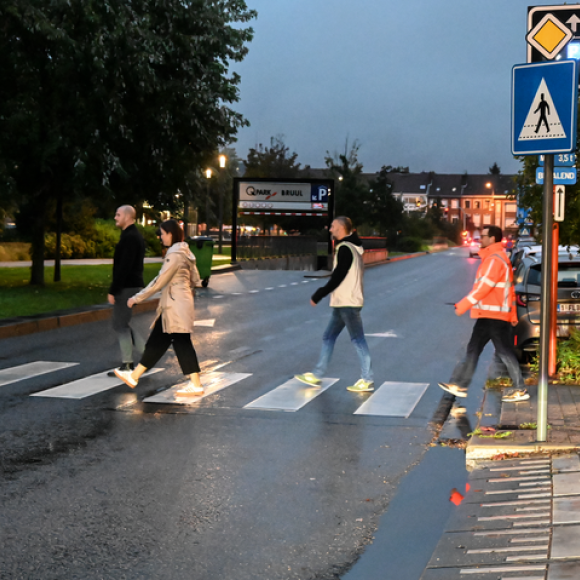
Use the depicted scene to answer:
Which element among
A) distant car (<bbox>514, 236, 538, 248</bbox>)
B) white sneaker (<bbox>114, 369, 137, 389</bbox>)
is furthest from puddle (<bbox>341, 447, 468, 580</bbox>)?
distant car (<bbox>514, 236, 538, 248</bbox>)

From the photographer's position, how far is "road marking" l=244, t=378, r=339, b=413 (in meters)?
8.31

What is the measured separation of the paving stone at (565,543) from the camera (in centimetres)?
408

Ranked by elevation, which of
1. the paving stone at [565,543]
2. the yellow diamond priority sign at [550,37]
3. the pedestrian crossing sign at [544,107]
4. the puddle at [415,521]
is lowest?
the puddle at [415,521]

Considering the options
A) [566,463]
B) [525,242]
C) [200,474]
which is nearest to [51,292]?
[200,474]

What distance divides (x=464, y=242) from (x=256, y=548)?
5002 inches

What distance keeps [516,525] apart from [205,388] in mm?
5054

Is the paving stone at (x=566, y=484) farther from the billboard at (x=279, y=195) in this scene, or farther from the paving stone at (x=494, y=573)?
the billboard at (x=279, y=195)

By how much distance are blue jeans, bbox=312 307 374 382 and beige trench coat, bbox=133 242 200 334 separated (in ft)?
5.45

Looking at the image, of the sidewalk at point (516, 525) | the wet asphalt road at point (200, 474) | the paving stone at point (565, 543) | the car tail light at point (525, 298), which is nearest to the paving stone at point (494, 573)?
the sidewalk at point (516, 525)

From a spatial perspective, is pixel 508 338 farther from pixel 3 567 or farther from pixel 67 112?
pixel 67 112

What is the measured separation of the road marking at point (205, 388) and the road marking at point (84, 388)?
26.0 inches

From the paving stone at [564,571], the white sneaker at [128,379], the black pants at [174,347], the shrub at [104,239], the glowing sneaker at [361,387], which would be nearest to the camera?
the paving stone at [564,571]

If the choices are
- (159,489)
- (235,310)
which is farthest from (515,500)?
(235,310)

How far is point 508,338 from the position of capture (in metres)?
8.42
